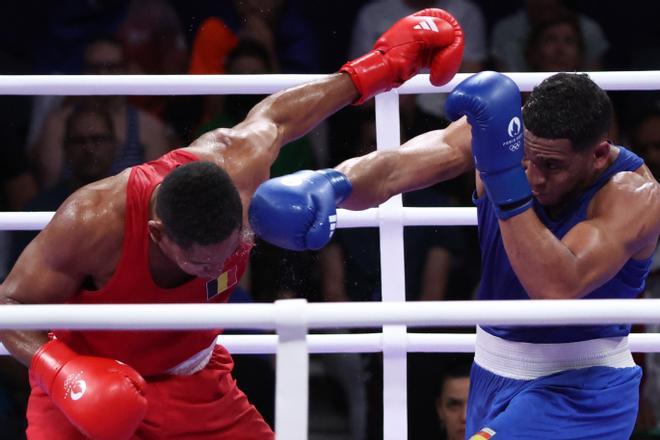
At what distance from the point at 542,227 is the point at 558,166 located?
166 millimetres

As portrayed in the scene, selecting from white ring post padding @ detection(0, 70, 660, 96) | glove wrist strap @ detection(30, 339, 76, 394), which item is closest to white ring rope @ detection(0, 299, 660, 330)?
glove wrist strap @ detection(30, 339, 76, 394)

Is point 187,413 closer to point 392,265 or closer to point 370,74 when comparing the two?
point 392,265

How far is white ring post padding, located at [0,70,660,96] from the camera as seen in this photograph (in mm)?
2629

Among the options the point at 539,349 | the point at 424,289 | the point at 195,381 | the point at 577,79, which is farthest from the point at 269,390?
the point at 577,79

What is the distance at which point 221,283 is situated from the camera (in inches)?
90.7

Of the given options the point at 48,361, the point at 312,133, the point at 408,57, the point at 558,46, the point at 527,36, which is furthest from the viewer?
the point at 527,36

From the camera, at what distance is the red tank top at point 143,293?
218 centimetres

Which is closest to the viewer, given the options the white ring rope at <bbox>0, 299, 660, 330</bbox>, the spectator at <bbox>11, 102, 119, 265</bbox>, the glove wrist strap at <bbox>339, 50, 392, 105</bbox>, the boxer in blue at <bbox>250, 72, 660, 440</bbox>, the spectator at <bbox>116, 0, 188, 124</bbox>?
the white ring rope at <bbox>0, 299, 660, 330</bbox>

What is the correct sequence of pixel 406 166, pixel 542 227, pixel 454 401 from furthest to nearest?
pixel 454 401 → pixel 406 166 → pixel 542 227

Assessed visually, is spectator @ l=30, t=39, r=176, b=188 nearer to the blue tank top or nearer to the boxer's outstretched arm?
the boxer's outstretched arm

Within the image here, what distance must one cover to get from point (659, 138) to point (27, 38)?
2.30 metres

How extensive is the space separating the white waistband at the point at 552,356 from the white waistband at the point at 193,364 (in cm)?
61

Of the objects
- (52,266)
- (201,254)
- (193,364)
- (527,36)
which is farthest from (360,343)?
(527,36)

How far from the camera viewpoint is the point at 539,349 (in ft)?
7.52
